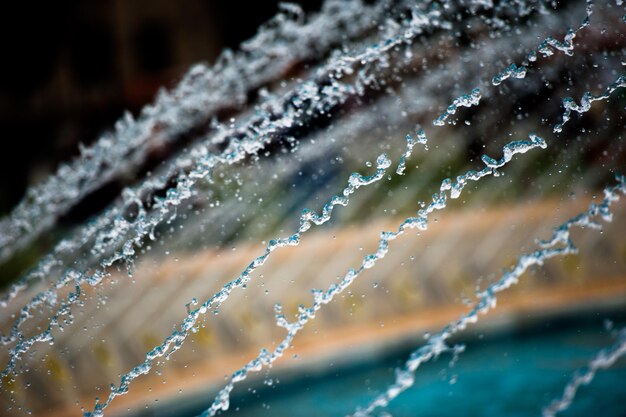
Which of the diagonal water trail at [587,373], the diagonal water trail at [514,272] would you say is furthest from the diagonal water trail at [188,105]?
the diagonal water trail at [587,373]

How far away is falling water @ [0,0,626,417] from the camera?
1.79 meters

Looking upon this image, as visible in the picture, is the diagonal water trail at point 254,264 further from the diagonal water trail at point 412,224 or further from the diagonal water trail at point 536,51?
the diagonal water trail at point 536,51

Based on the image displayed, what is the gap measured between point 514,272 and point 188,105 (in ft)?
6.55

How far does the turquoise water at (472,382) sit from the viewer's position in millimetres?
1892

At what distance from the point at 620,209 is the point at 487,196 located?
0.56 metres

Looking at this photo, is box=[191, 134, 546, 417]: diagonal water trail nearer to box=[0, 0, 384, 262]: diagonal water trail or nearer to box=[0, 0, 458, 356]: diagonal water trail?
box=[0, 0, 458, 356]: diagonal water trail

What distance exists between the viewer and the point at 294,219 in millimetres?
2672

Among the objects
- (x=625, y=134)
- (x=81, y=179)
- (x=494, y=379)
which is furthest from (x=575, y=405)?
(x=81, y=179)

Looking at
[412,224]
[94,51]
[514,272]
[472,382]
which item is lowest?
[472,382]

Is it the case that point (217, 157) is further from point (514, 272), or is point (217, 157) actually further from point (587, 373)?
point (587, 373)

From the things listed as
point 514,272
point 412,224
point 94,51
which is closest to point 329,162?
point 412,224

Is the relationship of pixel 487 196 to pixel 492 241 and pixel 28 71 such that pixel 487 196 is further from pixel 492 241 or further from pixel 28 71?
pixel 28 71

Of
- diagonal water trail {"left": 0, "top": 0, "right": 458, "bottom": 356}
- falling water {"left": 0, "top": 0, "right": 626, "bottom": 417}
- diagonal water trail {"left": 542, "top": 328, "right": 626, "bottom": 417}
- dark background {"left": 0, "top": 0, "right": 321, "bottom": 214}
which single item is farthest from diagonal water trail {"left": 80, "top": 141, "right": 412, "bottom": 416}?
Answer: dark background {"left": 0, "top": 0, "right": 321, "bottom": 214}

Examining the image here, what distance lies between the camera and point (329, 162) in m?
2.70
